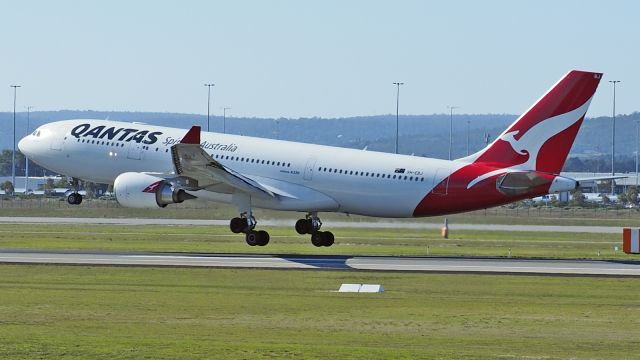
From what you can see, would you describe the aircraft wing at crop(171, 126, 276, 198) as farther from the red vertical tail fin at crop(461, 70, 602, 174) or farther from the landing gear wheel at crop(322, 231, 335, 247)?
the red vertical tail fin at crop(461, 70, 602, 174)

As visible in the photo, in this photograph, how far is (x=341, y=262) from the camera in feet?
179

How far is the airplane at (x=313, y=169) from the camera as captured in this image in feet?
186

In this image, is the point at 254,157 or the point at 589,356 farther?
the point at 254,157

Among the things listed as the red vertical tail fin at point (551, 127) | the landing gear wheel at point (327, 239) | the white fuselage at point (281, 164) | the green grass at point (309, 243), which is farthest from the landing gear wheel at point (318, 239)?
the red vertical tail fin at point (551, 127)

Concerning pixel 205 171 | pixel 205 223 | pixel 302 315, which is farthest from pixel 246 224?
pixel 205 223

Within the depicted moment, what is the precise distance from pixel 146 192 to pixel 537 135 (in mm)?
19602

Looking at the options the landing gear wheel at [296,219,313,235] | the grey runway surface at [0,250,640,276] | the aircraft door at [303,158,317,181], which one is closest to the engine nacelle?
the grey runway surface at [0,250,640,276]

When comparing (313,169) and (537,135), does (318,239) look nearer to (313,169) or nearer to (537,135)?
(313,169)

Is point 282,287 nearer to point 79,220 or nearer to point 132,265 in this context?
point 132,265

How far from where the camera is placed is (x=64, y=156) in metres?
67.4

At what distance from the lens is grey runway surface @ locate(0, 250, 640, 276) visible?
2030 inches

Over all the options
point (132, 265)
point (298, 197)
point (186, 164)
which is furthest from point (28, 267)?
point (298, 197)

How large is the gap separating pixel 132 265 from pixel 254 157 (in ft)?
45.7

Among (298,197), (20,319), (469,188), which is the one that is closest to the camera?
(20,319)
